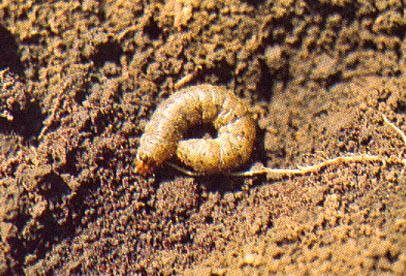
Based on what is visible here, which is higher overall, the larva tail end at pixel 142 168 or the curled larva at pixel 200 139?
the curled larva at pixel 200 139

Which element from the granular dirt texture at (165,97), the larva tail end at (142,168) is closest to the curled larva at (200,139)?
the larva tail end at (142,168)

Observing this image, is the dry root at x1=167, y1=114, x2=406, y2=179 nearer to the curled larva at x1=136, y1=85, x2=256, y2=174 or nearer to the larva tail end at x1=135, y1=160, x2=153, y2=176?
the curled larva at x1=136, y1=85, x2=256, y2=174

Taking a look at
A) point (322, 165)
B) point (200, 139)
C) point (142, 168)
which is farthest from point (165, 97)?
point (322, 165)

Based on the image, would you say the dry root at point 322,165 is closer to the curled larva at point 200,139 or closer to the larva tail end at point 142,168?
the curled larva at point 200,139

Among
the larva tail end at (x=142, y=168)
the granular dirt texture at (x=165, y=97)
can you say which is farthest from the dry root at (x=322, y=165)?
the larva tail end at (x=142, y=168)

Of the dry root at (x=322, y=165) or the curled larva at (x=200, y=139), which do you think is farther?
the curled larva at (x=200, y=139)

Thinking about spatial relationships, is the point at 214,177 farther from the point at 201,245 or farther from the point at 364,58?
the point at 364,58

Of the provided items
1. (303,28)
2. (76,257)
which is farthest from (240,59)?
(76,257)

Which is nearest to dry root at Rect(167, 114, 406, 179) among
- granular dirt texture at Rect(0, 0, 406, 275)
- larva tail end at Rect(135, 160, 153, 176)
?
granular dirt texture at Rect(0, 0, 406, 275)
